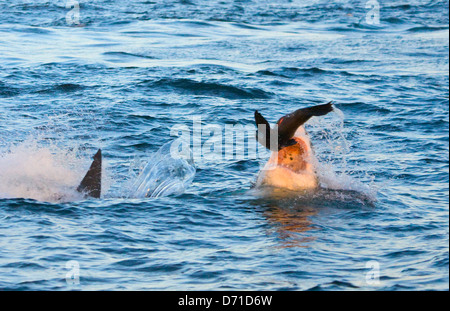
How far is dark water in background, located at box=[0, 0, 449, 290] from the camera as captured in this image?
9.74 metres

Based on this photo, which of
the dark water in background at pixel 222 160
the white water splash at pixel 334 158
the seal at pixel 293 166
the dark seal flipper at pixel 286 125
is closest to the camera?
the dark water in background at pixel 222 160

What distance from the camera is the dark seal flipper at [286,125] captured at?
38.9 ft

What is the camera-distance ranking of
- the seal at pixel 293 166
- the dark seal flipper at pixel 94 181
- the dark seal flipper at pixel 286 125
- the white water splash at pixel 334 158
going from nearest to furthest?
1. the dark seal flipper at pixel 286 125
2. the dark seal flipper at pixel 94 181
3. the seal at pixel 293 166
4. the white water splash at pixel 334 158

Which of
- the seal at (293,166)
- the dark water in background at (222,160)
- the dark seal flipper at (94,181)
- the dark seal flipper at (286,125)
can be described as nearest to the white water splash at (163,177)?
the dark water in background at (222,160)

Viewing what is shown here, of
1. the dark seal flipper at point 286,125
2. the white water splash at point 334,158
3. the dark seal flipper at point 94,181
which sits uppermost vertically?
the dark seal flipper at point 286,125

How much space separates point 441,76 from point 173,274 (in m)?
16.6

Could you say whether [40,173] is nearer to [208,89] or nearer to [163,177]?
[163,177]

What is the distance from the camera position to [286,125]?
12258 millimetres

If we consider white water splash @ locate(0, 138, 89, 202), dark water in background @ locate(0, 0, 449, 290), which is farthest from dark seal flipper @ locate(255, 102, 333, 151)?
white water splash @ locate(0, 138, 89, 202)

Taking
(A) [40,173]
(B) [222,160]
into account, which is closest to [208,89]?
(B) [222,160]

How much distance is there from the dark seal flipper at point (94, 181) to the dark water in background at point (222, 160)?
32cm

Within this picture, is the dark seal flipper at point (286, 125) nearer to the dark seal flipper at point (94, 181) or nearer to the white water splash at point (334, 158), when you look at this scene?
the white water splash at point (334, 158)

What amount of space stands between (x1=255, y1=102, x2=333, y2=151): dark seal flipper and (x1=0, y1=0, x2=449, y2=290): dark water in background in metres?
1.01

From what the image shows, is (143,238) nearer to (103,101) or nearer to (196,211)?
(196,211)
